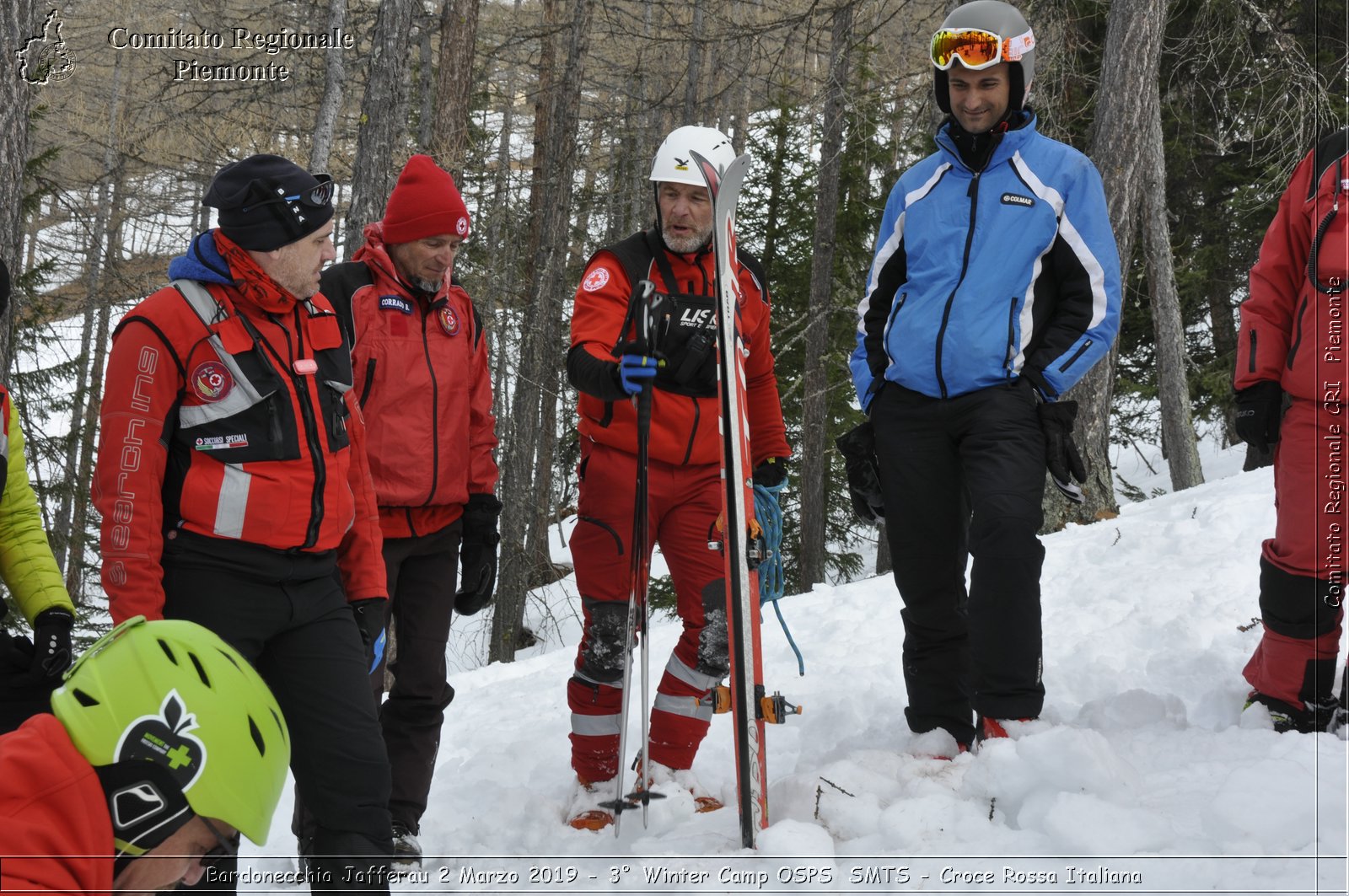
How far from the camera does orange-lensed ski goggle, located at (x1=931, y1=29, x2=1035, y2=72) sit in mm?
3902

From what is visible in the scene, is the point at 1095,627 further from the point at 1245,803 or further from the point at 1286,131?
the point at 1286,131

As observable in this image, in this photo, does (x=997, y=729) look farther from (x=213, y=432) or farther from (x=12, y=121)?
(x=12, y=121)

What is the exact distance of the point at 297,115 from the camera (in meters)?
18.2

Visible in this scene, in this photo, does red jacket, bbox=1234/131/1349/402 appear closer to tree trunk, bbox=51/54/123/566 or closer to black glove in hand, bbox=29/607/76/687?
black glove in hand, bbox=29/607/76/687

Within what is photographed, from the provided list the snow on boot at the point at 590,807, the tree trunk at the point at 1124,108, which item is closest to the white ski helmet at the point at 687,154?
the snow on boot at the point at 590,807

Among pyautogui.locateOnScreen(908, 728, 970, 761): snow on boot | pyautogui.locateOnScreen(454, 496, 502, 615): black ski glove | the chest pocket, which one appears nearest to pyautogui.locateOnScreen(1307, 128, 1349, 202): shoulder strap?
pyautogui.locateOnScreen(908, 728, 970, 761): snow on boot

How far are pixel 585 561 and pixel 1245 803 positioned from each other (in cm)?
237

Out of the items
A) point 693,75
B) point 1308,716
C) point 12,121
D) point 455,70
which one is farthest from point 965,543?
point 693,75

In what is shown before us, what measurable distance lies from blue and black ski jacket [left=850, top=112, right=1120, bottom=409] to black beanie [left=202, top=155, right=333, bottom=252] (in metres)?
2.11

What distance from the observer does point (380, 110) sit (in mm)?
8570

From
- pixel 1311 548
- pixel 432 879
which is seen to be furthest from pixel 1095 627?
pixel 432 879

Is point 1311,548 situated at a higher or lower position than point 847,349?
lower

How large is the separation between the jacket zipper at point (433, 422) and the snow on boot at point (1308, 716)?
3109 millimetres

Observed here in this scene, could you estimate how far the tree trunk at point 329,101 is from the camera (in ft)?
34.6
